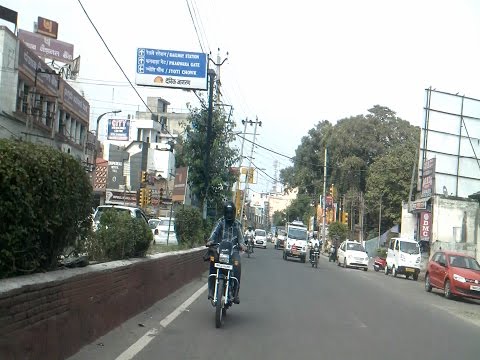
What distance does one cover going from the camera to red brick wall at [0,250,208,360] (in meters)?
4.86

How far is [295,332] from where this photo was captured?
9.23 meters

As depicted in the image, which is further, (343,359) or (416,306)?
(416,306)

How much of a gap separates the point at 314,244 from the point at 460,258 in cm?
1182

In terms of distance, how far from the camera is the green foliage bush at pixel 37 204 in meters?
5.19

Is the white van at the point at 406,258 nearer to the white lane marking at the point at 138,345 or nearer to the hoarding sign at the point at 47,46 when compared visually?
the white lane marking at the point at 138,345

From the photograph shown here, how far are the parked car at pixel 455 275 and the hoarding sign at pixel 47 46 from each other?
33.7 meters

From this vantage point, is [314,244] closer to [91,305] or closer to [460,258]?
[460,258]

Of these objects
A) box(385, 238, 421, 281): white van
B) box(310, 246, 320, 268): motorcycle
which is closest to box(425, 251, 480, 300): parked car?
box(385, 238, 421, 281): white van

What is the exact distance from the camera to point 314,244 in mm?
30953

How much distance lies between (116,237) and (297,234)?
27667 millimetres

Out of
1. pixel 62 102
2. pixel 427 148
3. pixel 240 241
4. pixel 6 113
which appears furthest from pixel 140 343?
pixel 427 148

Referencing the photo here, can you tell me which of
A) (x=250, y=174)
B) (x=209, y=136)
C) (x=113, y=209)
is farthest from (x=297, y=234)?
(x=113, y=209)

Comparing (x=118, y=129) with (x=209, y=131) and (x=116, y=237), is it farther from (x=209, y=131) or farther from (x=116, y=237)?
(x=116, y=237)

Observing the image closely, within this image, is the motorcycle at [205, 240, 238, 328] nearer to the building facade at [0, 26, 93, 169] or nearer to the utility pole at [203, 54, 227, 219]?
the building facade at [0, 26, 93, 169]
